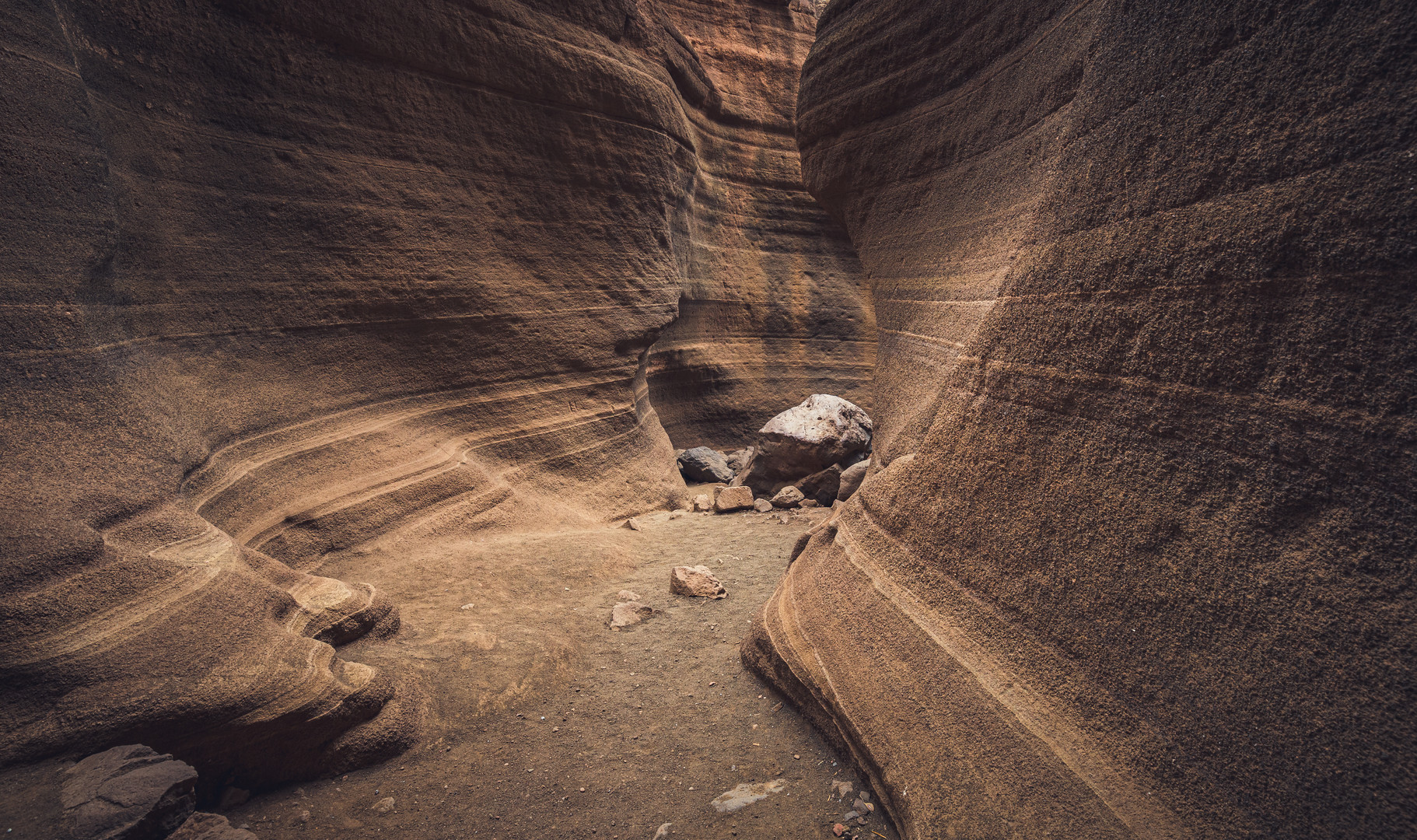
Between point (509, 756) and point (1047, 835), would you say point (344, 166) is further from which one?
point (1047, 835)

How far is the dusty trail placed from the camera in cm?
192

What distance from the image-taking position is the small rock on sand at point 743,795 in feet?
6.43

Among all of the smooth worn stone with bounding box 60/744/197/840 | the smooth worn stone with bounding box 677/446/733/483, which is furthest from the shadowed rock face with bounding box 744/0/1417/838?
the smooth worn stone with bounding box 677/446/733/483

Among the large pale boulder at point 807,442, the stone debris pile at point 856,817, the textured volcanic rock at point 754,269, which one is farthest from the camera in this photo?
the textured volcanic rock at point 754,269

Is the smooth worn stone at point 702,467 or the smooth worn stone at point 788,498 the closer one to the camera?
the smooth worn stone at point 788,498

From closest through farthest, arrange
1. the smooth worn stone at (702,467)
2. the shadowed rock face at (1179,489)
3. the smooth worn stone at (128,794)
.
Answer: the shadowed rock face at (1179,489) → the smooth worn stone at (128,794) → the smooth worn stone at (702,467)

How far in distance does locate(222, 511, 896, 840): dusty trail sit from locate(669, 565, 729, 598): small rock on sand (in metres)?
0.06

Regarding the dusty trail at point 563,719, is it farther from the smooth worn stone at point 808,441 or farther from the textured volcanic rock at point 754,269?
the textured volcanic rock at point 754,269

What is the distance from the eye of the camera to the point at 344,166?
3.83 meters

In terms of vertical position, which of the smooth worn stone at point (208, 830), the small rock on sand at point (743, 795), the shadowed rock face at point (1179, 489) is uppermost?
the shadowed rock face at point (1179, 489)

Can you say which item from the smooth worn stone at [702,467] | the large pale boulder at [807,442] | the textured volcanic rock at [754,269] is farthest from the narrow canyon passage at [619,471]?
the textured volcanic rock at [754,269]

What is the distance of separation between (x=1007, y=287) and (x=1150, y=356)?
547 mm

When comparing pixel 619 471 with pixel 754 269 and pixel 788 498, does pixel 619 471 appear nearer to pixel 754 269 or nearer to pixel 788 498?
pixel 788 498

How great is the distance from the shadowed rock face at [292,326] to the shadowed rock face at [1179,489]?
1833mm
